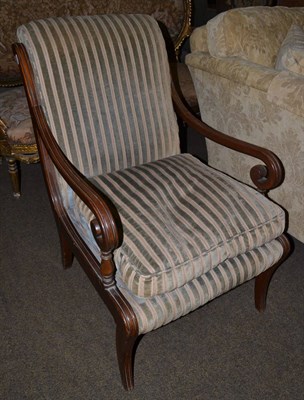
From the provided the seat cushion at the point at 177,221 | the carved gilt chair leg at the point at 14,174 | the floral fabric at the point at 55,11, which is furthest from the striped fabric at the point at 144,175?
the floral fabric at the point at 55,11

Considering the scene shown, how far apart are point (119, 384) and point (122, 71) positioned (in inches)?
44.5

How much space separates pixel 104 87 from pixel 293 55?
2.58 feet

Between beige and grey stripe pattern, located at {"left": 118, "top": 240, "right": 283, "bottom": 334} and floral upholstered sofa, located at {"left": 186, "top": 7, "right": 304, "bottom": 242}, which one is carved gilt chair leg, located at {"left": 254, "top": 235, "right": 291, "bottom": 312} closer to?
beige and grey stripe pattern, located at {"left": 118, "top": 240, "right": 283, "bottom": 334}

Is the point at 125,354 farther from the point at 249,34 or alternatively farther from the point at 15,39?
the point at 15,39

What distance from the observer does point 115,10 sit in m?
2.59

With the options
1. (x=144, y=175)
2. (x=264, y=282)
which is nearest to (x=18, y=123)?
(x=144, y=175)

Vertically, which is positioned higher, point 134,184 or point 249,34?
point 249,34

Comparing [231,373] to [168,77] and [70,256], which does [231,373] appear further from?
[168,77]

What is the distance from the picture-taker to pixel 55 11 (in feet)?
8.02

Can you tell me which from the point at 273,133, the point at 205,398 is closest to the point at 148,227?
the point at 205,398

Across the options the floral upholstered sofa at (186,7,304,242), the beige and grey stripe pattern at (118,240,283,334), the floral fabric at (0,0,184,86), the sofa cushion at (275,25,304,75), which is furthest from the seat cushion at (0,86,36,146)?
the sofa cushion at (275,25,304,75)

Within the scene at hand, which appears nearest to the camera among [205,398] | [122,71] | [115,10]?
[205,398]

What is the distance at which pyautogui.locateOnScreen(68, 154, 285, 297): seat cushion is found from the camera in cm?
117

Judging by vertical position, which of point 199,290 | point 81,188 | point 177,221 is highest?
point 81,188
